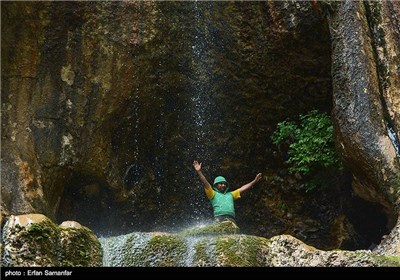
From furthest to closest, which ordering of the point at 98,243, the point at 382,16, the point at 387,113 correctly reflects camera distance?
the point at 382,16, the point at 387,113, the point at 98,243

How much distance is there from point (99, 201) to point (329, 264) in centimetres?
480

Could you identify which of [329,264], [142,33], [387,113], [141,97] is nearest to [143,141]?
[141,97]

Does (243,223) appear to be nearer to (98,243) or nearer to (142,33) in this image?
(142,33)

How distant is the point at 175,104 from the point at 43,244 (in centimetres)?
498

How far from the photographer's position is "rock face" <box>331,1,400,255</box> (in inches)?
320

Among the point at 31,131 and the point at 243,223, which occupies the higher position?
the point at 31,131

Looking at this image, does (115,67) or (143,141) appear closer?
(115,67)

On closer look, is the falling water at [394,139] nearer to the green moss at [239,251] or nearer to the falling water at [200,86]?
the green moss at [239,251]

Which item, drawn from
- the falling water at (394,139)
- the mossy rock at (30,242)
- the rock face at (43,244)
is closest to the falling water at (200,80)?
the falling water at (394,139)

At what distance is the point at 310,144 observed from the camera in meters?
10.1

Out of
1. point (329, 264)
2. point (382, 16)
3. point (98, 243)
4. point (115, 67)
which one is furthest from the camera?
point (115, 67)

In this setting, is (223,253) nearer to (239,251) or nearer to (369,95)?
(239,251)

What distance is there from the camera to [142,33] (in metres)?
9.91

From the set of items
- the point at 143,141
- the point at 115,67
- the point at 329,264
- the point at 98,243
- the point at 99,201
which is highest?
the point at 115,67
